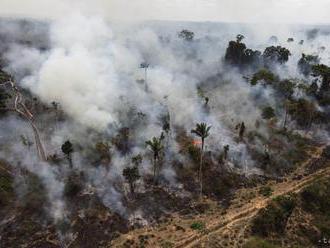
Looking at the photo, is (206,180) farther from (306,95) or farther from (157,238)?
(306,95)

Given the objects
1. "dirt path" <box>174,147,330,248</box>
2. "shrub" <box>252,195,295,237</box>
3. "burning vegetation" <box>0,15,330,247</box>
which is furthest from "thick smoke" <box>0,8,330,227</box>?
"shrub" <box>252,195,295,237</box>

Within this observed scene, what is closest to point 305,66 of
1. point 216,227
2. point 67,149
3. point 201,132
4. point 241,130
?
point 241,130

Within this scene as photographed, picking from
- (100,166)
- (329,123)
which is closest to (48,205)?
(100,166)

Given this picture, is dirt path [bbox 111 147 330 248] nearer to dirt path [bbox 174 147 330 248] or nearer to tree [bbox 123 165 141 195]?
dirt path [bbox 174 147 330 248]

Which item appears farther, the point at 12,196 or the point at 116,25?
the point at 116,25

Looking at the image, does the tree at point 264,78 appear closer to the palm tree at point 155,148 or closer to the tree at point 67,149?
the palm tree at point 155,148

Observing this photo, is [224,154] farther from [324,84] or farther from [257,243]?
[324,84]
